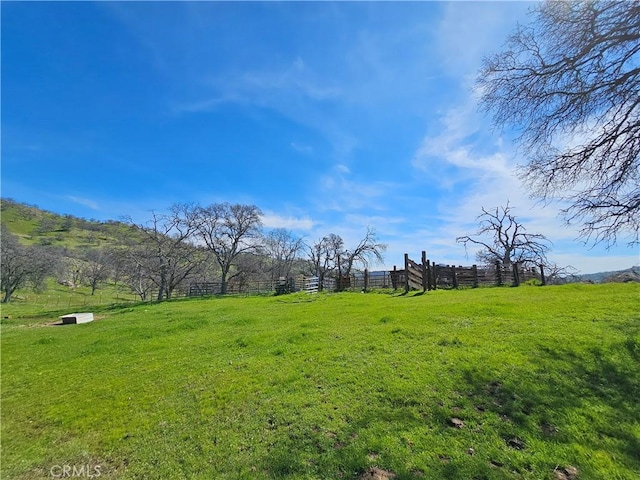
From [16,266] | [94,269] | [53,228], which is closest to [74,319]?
[16,266]

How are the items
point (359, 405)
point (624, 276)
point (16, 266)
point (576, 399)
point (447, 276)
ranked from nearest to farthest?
point (576, 399) < point (359, 405) < point (624, 276) < point (447, 276) < point (16, 266)

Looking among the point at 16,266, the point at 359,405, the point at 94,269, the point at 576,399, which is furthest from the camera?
the point at 94,269

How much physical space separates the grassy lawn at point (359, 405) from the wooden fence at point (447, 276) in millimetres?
→ 11153

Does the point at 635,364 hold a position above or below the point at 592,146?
below

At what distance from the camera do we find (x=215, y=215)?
1580 inches

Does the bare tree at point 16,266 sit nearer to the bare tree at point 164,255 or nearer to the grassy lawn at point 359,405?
the bare tree at point 164,255

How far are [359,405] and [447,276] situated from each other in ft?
67.5

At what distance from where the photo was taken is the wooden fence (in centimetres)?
1983

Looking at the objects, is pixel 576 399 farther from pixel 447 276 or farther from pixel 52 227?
pixel 52 227

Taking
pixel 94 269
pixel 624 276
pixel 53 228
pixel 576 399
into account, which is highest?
pixel 53 228

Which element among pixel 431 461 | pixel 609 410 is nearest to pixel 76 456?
pixel 431 461

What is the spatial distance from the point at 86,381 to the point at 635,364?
36.6 ft

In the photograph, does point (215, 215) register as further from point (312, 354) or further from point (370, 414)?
point (370, 414)

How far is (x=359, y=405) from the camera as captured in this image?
471 cm
